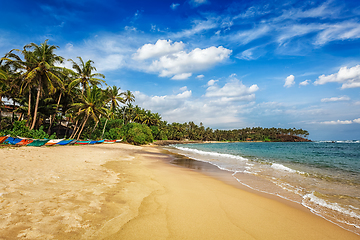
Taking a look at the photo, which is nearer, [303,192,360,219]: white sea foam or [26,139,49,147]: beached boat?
[303,192,360,219]: white sea foam

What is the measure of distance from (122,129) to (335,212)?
39.4 metres

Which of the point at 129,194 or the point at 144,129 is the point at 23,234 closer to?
the point at 129,194

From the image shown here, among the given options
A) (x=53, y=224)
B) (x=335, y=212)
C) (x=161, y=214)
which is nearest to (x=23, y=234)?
(x=53, y=224)

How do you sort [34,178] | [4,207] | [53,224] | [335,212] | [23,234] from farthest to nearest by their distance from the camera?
[34,178] → [335,212] → [4,207] → [53,224] → [23,234]

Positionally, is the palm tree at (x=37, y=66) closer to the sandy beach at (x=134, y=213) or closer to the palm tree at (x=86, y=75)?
the palm tree at (x=86, y=75)

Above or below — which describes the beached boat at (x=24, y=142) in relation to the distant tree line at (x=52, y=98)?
below

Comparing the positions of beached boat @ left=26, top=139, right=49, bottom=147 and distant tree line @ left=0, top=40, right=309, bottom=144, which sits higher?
distant tree line @ left=0, top=40, right=309, bottom=144

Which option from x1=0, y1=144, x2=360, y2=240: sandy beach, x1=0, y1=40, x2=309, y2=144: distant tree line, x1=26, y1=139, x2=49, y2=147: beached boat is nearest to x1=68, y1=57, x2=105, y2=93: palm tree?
x1=0, y1=40, x2=309, y2=144: distant tree line

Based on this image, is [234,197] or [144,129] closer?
[234,197]

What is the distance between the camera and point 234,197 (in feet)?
20.3

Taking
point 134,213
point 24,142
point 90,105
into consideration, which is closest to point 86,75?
point 90,105

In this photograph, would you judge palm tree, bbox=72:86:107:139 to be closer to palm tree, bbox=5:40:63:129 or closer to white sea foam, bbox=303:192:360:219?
palm tree, bbox=5:40:63:129

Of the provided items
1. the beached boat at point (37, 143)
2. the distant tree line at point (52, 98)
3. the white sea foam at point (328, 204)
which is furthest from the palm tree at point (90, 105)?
the white sea foam at point (328, 204)

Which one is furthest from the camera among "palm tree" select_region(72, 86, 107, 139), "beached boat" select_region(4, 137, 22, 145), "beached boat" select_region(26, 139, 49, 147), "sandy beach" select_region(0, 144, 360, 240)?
"palm tree" select_region(72, 86, 107, 139)
